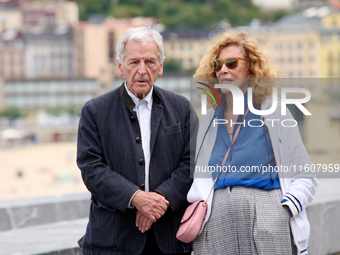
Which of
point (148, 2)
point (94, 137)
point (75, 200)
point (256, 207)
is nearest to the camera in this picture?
point (256, 207)

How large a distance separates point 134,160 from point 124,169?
4 centimetres

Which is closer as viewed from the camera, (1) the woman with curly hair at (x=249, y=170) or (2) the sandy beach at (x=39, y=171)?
(1) the woman with curly hair at (x=249, y=170)

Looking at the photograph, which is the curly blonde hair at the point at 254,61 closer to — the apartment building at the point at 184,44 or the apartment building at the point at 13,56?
the apartment building at the point at 184,44

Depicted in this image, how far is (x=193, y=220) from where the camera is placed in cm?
207

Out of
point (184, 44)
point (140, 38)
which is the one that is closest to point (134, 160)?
point (140, 38)

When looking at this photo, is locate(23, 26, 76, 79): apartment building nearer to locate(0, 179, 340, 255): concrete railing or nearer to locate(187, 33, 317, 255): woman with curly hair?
locate(0, 179, 340, 255): concrete railing

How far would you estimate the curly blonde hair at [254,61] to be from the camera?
213cm

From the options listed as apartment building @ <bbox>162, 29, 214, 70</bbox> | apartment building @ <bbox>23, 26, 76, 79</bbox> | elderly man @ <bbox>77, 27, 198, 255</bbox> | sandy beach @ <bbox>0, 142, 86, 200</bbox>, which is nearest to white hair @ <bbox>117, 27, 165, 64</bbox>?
elderly man @ <bbox>77, 27, 198, 255</bbox>

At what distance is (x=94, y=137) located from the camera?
2162 mm

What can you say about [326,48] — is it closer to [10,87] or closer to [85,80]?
[85,80]

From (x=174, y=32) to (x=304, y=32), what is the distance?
64.8ft

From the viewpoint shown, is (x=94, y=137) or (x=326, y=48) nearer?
(x=94, y=137)

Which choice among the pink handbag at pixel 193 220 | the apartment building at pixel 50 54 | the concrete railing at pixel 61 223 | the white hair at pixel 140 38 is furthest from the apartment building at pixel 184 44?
the pink handbag at pixel 193 220

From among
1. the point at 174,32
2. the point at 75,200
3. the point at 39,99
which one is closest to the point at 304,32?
the point at 174,32
